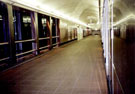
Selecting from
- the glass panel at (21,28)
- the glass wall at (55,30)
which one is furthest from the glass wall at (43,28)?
the glass panel at (21,28)

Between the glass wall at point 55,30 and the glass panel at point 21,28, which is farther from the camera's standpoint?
the glass wall at point 55,30

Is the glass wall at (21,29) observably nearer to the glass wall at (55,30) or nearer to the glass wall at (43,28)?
the glass wall at (43,28)

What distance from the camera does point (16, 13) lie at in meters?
8.01

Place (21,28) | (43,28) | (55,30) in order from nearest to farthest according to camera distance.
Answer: (21,28)
(43,28)
(55,30)

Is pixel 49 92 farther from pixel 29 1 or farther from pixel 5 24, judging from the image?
pixel 29 1

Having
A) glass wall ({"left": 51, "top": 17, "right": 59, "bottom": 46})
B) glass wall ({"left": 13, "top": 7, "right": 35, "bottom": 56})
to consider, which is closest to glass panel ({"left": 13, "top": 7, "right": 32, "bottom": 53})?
glass wall ({"left": 13, "top": 7, "right": 35, "bottom": 56})

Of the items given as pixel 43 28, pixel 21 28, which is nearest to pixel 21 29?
pixel 21 28

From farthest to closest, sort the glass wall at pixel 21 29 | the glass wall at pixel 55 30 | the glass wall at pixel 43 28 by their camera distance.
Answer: the glass wall at pixel 55 30
the glass wall at pixel 43 28
the glass wall at pixel 21 29

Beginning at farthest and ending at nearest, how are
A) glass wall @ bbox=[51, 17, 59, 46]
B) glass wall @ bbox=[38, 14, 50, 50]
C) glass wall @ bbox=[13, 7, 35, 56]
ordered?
1. glass wall @ bbox=[51, 17, 59, 46]
2. glass wall @ bbox=[38, 14, 50, 50]
3. glass wall @ bbox=[13, 7, 35, 56]

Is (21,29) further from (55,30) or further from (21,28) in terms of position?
(55,30)

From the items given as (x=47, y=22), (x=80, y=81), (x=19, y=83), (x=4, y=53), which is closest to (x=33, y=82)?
(x=19, y=83)

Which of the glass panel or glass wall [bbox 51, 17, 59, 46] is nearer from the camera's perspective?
the glass panel

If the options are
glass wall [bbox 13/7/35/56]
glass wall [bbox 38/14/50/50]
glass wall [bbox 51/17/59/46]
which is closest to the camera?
glass wall [bbox 13/7/35/56]

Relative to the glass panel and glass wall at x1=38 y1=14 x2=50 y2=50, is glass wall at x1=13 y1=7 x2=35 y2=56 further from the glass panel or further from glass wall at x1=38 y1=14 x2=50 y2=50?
glass wall at x1=38 y1=14 x2=50 y2=50
